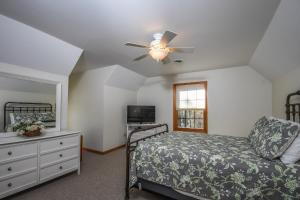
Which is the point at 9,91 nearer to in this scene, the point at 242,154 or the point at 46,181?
the point at 46,181

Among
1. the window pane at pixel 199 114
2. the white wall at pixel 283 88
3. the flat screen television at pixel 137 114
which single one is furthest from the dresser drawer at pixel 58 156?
the white wall at pixel 283 88

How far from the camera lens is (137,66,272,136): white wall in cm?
364

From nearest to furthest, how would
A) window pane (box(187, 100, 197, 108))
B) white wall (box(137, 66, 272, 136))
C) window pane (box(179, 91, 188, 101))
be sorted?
white wall (box(137, 66, 272, 136))
window pane (box(187, 100, 197, 108))
window pane (box(179, 91, 188, 101))

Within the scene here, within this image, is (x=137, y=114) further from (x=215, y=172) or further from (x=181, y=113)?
(x=215, y=172)

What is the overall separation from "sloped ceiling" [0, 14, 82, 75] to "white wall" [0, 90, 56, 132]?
1.49ft

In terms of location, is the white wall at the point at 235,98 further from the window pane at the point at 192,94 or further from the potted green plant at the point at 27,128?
the potted green plant at the point at 27,128

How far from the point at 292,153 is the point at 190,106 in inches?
124

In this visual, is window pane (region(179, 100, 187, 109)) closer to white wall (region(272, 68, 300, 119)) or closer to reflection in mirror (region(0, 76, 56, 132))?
white wall (region(272, 68, 300, 119))

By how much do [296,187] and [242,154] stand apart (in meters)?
0.46

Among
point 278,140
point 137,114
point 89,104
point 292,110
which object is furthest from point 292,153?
point 89,104

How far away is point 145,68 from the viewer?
13.7 feet

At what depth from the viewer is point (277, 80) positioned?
3205 millimetres

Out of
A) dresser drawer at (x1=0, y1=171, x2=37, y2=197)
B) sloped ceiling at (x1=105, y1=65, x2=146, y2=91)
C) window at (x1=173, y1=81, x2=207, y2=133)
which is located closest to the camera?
dresser drawer at (x1=0, y1=171, x2=37, y2=197)

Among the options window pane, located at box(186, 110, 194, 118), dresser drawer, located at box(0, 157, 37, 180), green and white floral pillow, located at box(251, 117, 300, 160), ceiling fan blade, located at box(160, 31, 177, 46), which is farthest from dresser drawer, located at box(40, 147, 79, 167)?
window pane, located at box(186, 110, 194, 118)
